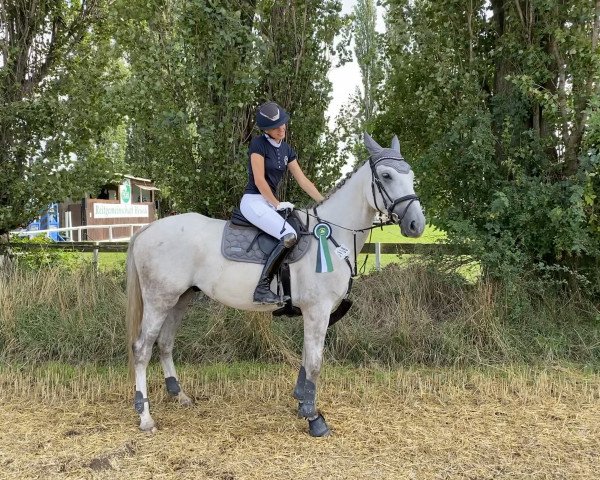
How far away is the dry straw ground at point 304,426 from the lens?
11.1 feet

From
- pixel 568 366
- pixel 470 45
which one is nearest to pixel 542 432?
pixel 568 366

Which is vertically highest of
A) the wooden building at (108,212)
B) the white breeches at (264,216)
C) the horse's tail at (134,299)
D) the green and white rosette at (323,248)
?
the wooden building at (108,212)

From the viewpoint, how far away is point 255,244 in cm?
419

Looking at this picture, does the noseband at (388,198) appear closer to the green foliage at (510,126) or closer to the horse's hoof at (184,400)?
the green foliage at (510,126)

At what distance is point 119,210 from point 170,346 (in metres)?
19.3

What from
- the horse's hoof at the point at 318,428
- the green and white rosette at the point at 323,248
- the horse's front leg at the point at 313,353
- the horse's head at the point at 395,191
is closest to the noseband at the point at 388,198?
the horse's head at the point at 395,191

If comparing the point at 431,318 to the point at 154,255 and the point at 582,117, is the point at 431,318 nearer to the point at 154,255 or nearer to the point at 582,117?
the point at 582,117

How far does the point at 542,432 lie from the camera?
153 inches

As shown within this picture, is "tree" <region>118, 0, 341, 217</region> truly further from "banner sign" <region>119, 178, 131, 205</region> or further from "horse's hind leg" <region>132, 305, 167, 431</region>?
"banner sign" <region>119, 178, 131, 205</region>

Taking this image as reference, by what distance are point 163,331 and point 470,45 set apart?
513cm

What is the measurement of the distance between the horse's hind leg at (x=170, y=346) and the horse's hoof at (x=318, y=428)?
132 centimetres

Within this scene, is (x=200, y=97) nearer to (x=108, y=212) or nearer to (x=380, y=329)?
(x=380, y=329)

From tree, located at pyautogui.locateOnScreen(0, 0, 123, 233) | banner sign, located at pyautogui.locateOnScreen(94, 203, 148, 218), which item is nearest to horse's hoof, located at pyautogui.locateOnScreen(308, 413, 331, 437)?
tree, located at pyautogui.locateOnScreen(0, 0, 123, 233)

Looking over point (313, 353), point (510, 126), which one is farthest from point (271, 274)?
point (510, 126)
